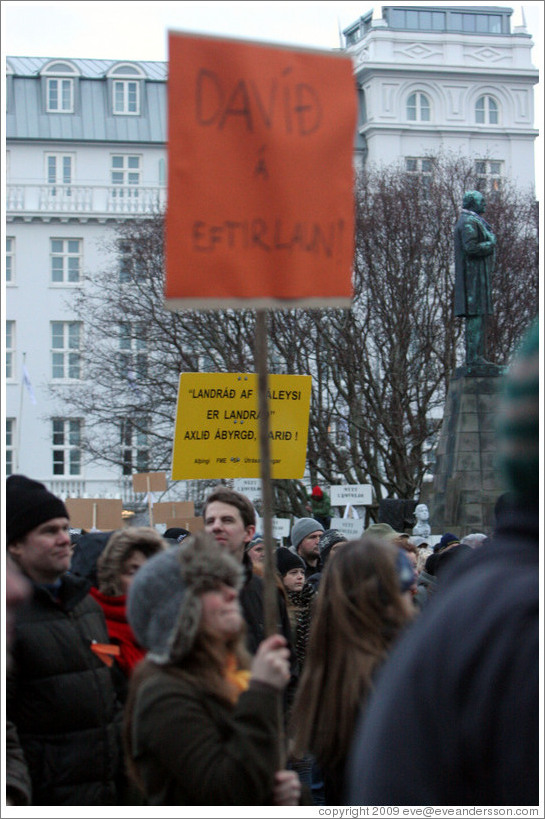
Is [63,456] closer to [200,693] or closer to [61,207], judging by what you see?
[61,207]

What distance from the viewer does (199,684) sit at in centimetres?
295

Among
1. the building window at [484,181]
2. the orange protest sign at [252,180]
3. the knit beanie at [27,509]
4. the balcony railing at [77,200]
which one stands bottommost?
the knit beanie at [27,509]

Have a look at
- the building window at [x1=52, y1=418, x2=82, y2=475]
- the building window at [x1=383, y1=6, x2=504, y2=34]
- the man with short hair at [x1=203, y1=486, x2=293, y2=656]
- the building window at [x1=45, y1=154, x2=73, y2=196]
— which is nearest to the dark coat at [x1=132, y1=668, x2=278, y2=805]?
Result: the man with short hair at [x1=203, y1=486, x2=293, y2=656]

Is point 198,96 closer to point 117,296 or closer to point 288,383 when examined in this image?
point 288,383

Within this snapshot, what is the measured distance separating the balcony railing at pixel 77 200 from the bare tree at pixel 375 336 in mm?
17569

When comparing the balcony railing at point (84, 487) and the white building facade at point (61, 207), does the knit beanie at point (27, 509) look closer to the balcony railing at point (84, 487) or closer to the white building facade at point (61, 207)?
the white building facade at point (61, 207)

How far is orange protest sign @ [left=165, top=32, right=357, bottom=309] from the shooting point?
3.19 metres

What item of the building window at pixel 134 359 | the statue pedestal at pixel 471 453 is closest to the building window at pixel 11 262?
the building window at pixel 134 359

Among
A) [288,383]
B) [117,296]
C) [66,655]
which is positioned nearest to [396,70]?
[117,296]

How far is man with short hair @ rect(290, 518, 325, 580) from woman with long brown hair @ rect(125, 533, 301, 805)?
5.79 m

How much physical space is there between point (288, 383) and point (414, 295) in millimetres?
23845

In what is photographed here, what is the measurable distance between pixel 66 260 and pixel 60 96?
7.58 metres

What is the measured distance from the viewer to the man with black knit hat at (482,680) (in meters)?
1.61

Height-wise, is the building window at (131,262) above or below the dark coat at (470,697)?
above
